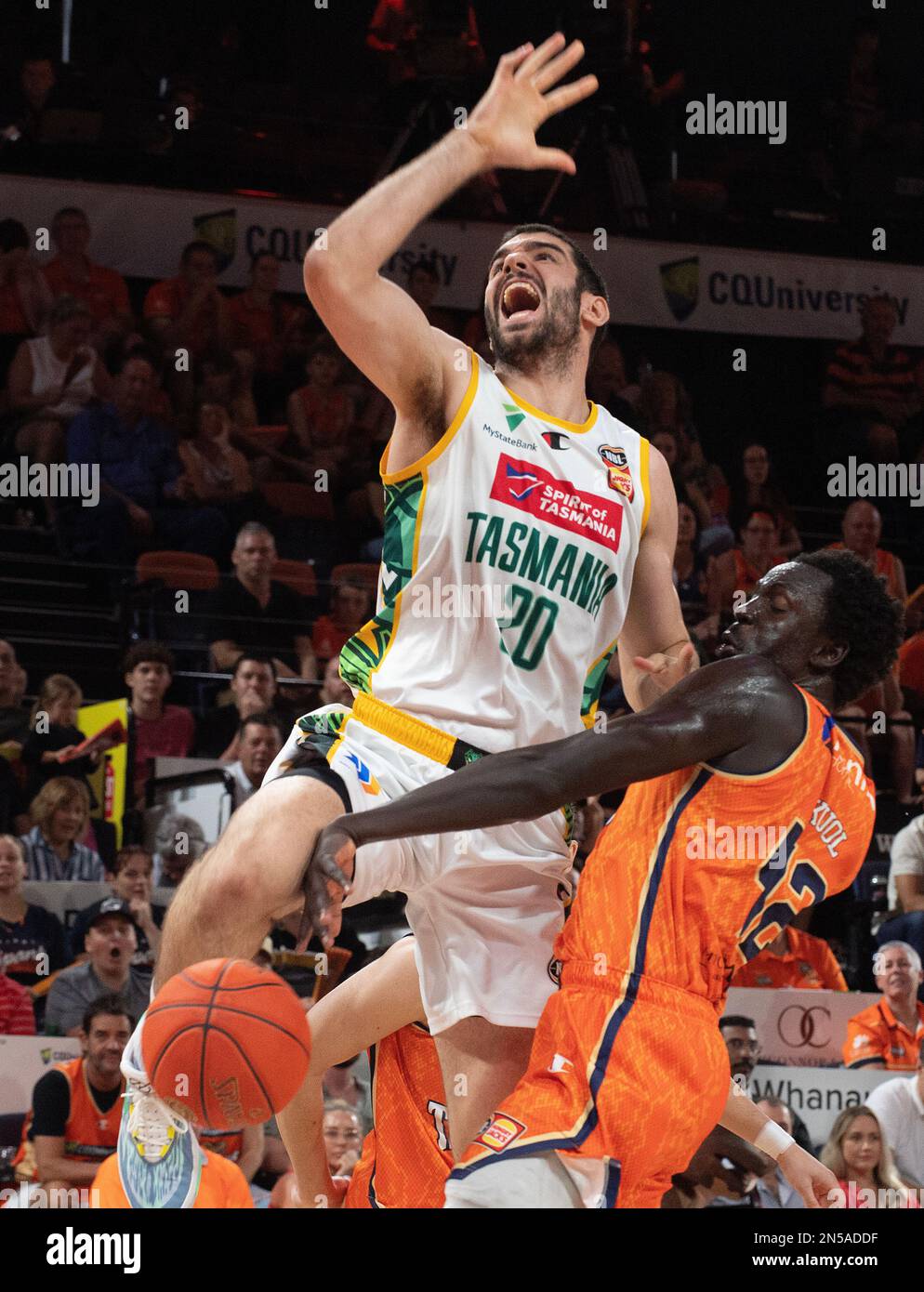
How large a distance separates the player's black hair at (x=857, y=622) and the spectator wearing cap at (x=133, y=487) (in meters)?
6.77

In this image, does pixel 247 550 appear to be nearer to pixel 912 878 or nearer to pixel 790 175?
pixel 912 878

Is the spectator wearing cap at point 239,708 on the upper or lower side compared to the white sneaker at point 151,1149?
upper

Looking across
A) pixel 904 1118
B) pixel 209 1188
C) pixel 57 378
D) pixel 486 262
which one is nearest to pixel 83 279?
pixel 57 378

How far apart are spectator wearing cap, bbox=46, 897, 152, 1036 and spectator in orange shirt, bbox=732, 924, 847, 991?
295 centimetres

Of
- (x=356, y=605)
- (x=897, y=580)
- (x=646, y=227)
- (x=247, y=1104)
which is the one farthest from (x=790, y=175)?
(x=247, y=1104)

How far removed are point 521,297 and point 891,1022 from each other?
481 centimetres

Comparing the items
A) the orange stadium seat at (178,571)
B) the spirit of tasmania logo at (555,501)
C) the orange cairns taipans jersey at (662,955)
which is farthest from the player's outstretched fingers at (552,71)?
the orange stadium seat at (178,571)

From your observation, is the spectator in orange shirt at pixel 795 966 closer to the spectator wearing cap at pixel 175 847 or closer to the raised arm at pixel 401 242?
the spectator wearing cap at pixel 175 847

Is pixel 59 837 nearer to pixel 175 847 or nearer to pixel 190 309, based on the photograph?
pixel 175 847

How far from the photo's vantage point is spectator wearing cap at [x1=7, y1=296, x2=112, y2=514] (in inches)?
423

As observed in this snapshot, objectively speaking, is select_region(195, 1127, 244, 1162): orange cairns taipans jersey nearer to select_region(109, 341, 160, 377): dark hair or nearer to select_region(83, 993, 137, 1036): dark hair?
select_region(83, 993, 137, 1036): dark hair

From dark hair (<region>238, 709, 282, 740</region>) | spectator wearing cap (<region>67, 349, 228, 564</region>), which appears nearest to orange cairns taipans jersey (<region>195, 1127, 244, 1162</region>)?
dark hair (<region>238, 709, 282, 740</region>)

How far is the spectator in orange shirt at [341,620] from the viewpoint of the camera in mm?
10055

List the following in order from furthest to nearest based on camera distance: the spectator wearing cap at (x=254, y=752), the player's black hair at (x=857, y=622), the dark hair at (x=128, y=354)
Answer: the dark hair at (x=128, y=354) < the spectator wearing cap at (x=254, y=752) < the player's black hair at (x=857, y=622)
